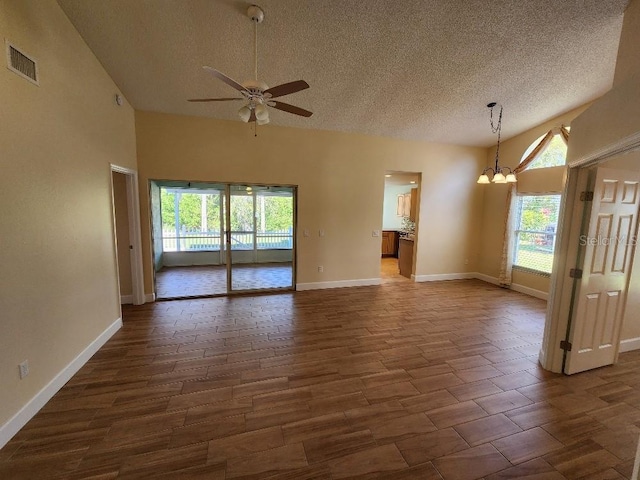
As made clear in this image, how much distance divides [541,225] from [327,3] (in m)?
5.59

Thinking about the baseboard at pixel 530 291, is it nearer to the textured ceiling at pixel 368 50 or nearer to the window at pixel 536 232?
the window at pixel 536 232

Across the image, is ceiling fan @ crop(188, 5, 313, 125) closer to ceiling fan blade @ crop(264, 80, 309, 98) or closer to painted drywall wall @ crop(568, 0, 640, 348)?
ceiling fan blade @ crop(264, 80, 309, 98)

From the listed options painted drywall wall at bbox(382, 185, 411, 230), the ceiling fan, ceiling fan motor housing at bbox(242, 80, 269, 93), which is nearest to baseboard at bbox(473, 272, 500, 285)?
painted drywall wall at bbox(382, 185, 411, 230)

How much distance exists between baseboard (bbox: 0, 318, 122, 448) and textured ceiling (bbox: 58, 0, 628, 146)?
338cm

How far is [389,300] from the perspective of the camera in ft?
16.1

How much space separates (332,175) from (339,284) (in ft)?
7.54

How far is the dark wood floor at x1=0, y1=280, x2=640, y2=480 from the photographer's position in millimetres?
1701

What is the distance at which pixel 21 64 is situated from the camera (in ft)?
6.68

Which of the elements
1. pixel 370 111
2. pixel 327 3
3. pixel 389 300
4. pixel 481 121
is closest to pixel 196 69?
pixel 327 3

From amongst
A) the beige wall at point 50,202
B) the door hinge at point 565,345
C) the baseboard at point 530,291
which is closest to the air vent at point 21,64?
the beige wall at point 50,202

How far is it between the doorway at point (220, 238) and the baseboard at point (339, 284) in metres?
0.27

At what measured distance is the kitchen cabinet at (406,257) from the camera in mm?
6578

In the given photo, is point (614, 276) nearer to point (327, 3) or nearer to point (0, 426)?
point (327, 3)

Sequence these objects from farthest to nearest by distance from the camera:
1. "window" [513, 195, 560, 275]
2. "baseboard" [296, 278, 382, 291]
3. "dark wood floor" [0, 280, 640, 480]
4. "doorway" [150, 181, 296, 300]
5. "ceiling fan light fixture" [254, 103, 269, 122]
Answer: "baseboard" [296, 278, 382, 291]
"doorway" [150, 181, 296, 300]
"window" [513, 195, 560, 275]
"ceiling fan light fixture" [254, 103, 269, 122]
"dark wood floor" [0, 280, 640, 480]
